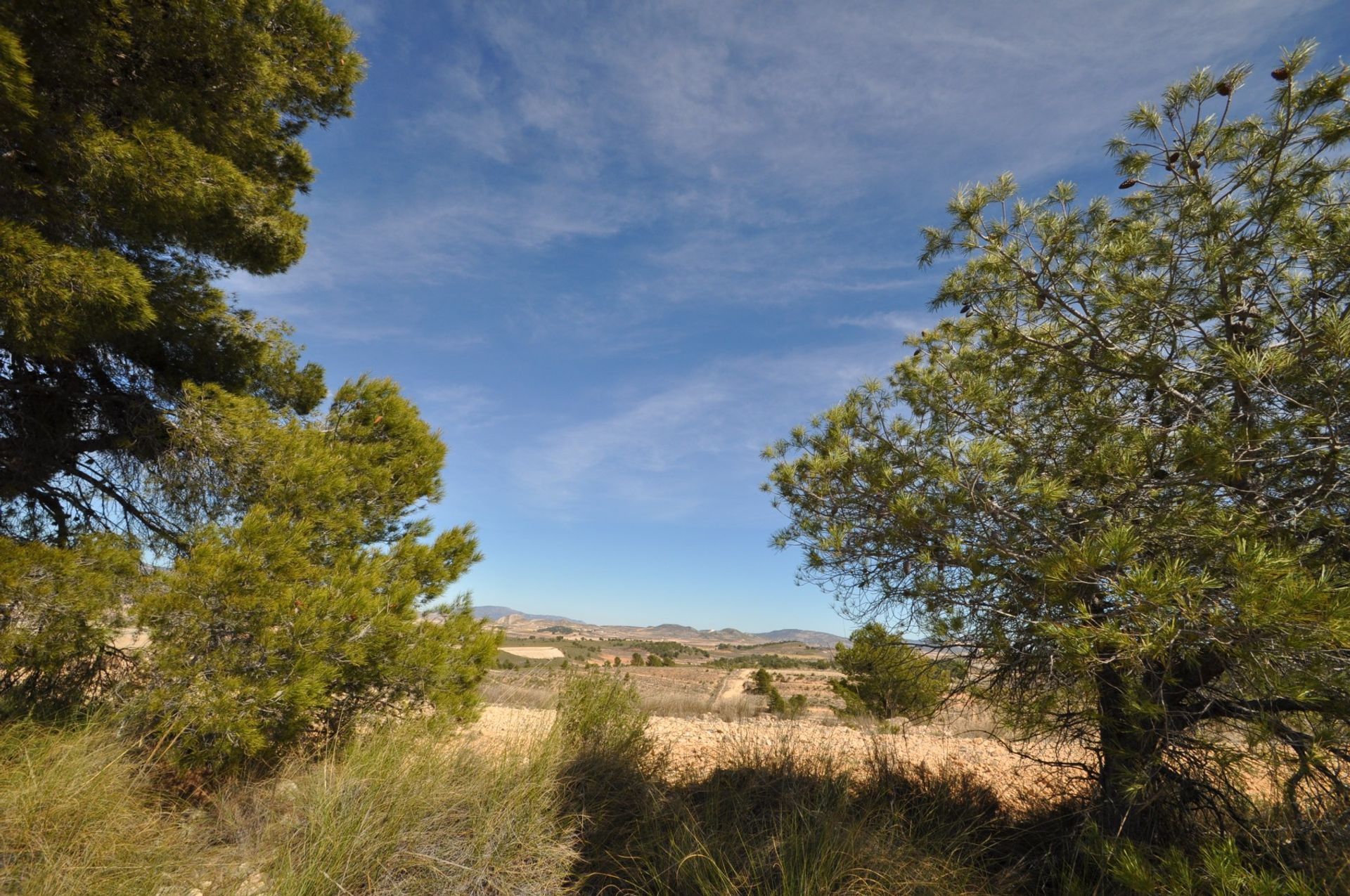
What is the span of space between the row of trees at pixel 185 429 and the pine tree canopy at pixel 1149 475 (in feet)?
12.4

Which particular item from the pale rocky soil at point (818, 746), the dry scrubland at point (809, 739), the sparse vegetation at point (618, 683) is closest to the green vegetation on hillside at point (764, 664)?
the dry scrubland at point (809, 739)

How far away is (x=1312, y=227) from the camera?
2531mm

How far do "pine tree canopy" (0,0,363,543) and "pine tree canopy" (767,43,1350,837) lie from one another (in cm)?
461

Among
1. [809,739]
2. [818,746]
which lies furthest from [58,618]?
[809,739]

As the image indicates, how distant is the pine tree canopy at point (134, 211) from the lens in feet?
12.7

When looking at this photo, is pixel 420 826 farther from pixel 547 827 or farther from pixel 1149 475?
pixel 1149 475

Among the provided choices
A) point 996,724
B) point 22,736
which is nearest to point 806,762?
point 996,724

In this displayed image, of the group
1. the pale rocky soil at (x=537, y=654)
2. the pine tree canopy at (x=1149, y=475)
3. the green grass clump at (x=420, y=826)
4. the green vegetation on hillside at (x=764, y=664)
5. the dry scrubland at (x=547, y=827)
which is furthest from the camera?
the green vegetation on hillside at (x=764, y=664)

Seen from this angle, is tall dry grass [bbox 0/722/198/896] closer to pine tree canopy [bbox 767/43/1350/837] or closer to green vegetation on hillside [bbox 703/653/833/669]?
pine tree canopy [bbox 767/43/1350/837]

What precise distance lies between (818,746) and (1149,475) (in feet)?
14.3

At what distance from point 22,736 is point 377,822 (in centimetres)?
276

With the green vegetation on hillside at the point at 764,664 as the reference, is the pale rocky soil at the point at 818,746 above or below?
above

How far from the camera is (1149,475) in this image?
272 cm

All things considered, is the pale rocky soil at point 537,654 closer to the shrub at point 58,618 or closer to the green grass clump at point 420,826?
the shrub at point 58,618
